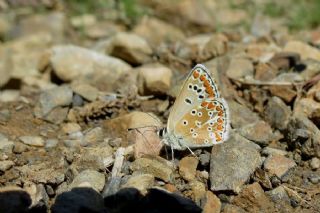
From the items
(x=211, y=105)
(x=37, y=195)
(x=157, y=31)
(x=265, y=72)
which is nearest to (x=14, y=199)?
(x=37, y=195)

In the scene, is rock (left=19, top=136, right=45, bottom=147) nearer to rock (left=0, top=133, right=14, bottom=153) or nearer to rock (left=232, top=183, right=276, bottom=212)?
rock (left=0, top=133, right=14, bottom=153)

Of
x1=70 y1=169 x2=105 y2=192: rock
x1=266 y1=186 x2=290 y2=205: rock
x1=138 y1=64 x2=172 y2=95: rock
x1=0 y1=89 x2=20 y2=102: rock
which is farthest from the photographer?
x1=0 y1=89 x2=20 y2=102: rock

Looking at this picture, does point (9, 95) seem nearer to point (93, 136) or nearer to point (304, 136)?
point (93, 136)

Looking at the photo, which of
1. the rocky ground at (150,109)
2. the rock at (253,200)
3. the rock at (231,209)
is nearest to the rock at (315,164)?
the rocky ground at (150,109)

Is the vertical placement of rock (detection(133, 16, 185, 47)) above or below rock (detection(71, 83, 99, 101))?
below

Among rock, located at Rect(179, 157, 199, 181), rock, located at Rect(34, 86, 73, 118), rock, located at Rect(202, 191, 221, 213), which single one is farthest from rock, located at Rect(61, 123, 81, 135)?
rock, located at Rect(202, 191, 221, 213)

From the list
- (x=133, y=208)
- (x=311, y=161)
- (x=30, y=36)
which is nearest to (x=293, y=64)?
(x=311, y=161)

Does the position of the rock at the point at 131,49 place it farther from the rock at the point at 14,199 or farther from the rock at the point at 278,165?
the rock at the point at 14,199

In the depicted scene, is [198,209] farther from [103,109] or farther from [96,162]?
[103,109]
